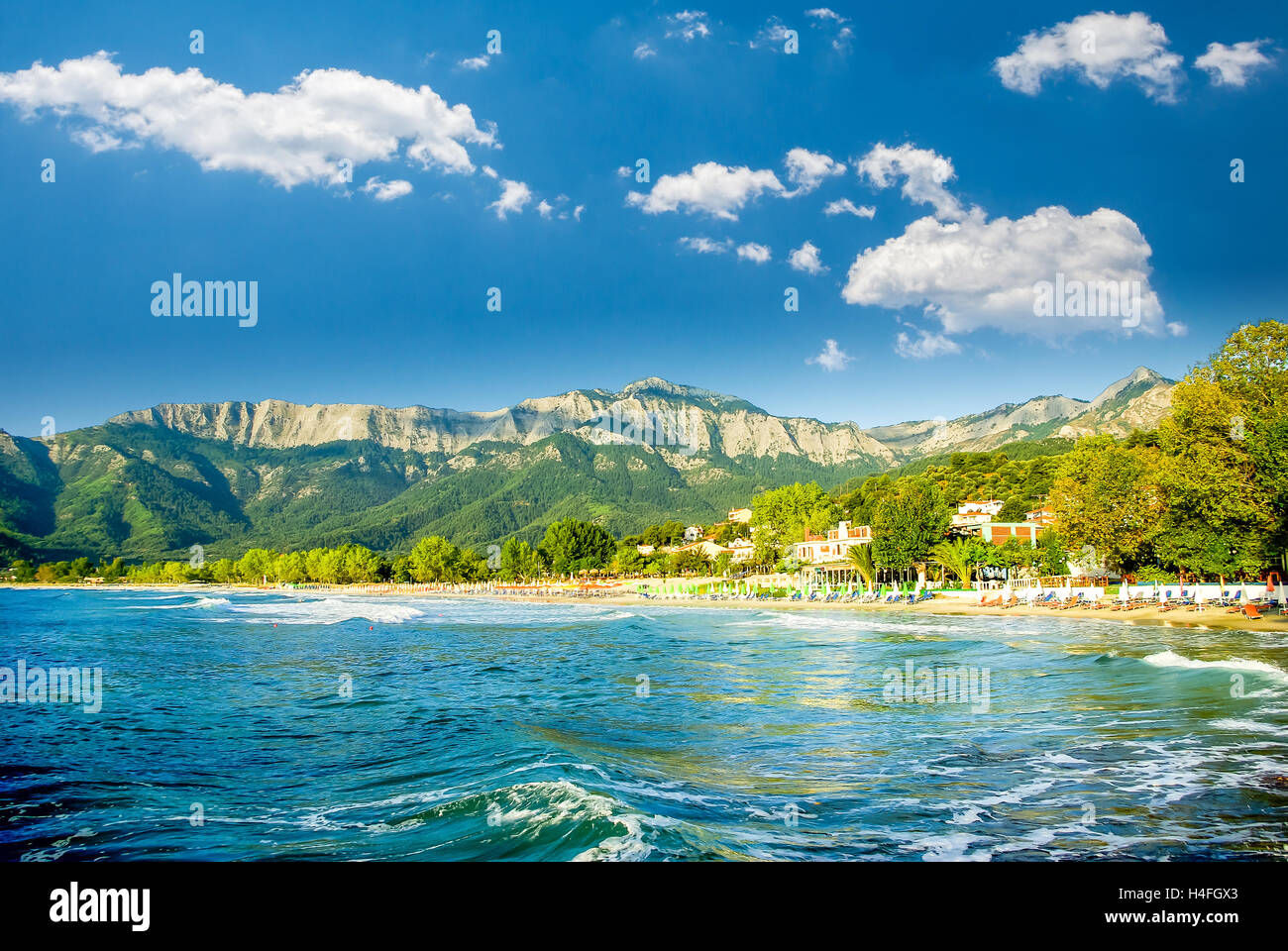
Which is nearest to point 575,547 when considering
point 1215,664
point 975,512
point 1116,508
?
point 975,512

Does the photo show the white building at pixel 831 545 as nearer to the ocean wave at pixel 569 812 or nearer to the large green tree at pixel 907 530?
the large green tree at pixel 907 530

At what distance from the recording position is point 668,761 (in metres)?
14.0

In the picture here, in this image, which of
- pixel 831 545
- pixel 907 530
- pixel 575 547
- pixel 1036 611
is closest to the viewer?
pixel 1036 611

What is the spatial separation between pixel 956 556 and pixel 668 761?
70.3 metres

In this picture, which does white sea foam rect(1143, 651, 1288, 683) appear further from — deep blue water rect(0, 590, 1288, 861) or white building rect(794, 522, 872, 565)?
→ white building rect(794, 522, 872, 565)

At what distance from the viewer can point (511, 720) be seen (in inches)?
731

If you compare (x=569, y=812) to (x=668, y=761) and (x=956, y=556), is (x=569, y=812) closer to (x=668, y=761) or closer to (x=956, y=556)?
(x=668, y=761)

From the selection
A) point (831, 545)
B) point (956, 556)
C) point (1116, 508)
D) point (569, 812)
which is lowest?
point (831, 545)

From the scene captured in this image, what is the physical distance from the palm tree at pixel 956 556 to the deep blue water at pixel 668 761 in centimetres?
4490

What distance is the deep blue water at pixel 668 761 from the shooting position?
366 inches

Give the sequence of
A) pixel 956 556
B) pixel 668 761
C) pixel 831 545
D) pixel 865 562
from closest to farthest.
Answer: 1. pixel 668 761
2. pixel 956 556
3. pixel 865 562
4. pixel 831 545
